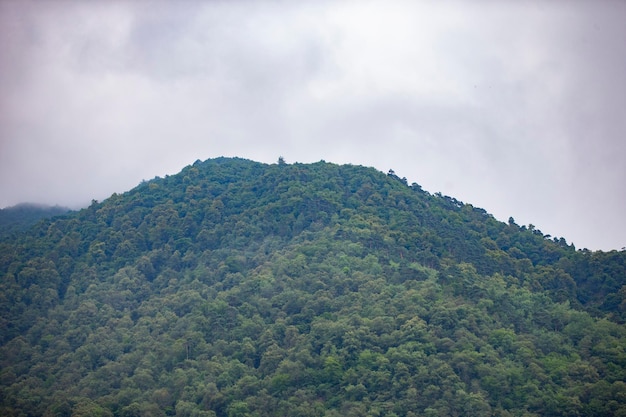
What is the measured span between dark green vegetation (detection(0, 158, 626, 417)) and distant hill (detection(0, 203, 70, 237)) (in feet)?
29.7

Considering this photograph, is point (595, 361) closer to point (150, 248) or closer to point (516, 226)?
point (516, 226)

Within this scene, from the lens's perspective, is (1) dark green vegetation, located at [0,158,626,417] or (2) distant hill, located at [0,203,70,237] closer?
(1) dark green vegetation, located at [0,158,626,417]

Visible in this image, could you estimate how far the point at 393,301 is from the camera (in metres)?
60.5

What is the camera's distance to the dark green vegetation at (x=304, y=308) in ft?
174

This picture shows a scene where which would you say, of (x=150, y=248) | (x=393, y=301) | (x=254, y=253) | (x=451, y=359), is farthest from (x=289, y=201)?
(x=451, y=359)

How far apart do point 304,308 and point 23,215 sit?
4184 cm

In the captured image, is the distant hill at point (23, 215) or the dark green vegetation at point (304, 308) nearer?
the dark green vegetation at point (304, 308)

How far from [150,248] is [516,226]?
1227 inches

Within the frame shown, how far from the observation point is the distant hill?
282 feet

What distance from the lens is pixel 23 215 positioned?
298 feet

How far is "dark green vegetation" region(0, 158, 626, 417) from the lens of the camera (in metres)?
53.1

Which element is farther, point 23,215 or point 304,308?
point 23,215

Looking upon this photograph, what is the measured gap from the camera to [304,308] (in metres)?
60.5

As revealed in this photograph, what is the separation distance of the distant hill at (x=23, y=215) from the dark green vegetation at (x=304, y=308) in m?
9.04
